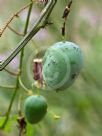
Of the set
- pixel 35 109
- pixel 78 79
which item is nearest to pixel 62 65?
pixel 35 109

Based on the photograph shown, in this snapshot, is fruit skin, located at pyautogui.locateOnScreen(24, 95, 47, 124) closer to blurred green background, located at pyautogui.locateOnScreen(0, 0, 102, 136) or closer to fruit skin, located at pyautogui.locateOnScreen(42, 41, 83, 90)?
fruit skin, located at pyautogui.locateOnScreen(42, 41, 83, 90)

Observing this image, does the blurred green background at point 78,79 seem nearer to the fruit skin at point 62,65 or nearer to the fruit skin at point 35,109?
the fruit skin at point 35,109

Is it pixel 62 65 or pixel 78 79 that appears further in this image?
pixel 78 79

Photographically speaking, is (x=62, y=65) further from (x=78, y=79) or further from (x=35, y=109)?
(x=78, y=79)

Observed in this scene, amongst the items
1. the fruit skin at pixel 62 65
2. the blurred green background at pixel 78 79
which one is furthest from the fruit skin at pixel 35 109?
the blurred green background at pixel 78 79

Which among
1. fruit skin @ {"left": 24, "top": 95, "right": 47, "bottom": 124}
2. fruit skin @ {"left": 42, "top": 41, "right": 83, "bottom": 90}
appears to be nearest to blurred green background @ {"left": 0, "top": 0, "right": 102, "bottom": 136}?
fruit skin @ {"left": 24, "top": 95, "right": 47, "bottom": 124}

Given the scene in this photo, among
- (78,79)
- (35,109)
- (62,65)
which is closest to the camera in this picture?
(62,65)
